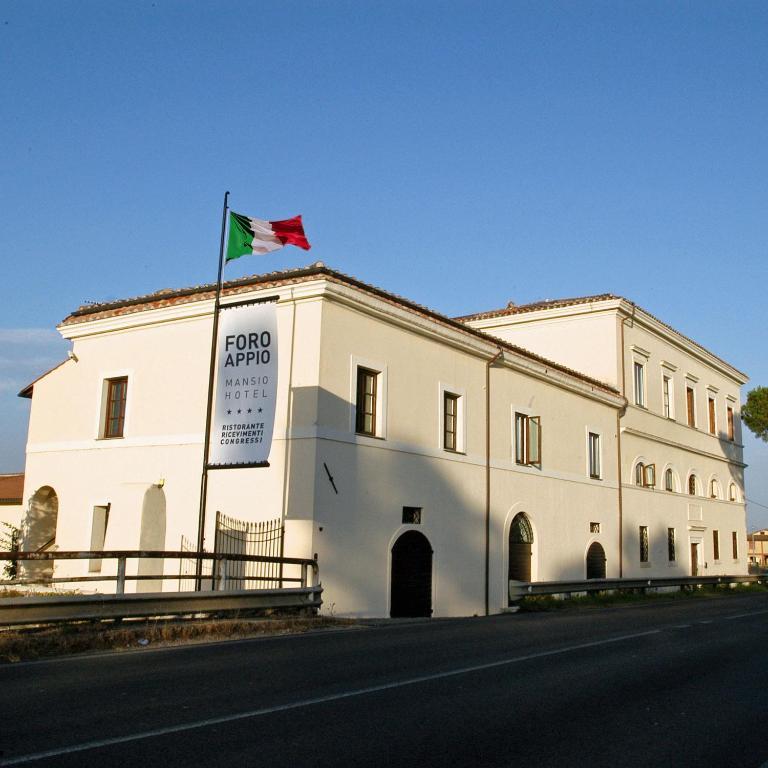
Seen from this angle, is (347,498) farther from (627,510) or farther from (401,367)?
(627,510)

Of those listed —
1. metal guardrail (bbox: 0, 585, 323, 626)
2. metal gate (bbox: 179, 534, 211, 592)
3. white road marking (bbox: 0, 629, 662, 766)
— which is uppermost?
metal gate (bbox: 179, 534, 211, 592)

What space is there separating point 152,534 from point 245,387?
161 inches

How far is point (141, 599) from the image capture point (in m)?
12.6

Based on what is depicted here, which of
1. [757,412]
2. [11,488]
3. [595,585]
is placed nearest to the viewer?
[595,585]

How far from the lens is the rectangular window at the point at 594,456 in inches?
1203

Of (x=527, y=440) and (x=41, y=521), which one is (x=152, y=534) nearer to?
(x=41, y=521)

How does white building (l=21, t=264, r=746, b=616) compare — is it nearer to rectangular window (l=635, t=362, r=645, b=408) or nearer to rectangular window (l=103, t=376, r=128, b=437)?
rectangular window (l=103, t=376, r=128, b=437)

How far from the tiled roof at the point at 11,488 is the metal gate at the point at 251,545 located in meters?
9.64

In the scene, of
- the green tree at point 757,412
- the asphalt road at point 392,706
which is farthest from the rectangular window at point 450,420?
the green tree at point 757,412

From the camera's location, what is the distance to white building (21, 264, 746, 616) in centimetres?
1848

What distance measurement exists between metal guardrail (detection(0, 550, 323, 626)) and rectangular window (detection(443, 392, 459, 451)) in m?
6.52

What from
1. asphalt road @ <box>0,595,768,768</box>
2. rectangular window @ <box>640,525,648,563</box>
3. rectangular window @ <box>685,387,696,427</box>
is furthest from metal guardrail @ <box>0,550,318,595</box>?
rectangular window @ <box>685,387,696,427</box>

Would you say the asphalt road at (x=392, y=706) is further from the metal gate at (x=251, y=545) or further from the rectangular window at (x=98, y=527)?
the rectangular window at (x=98, y=527)

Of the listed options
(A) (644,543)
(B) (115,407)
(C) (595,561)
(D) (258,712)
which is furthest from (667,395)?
(D) (258,712)
